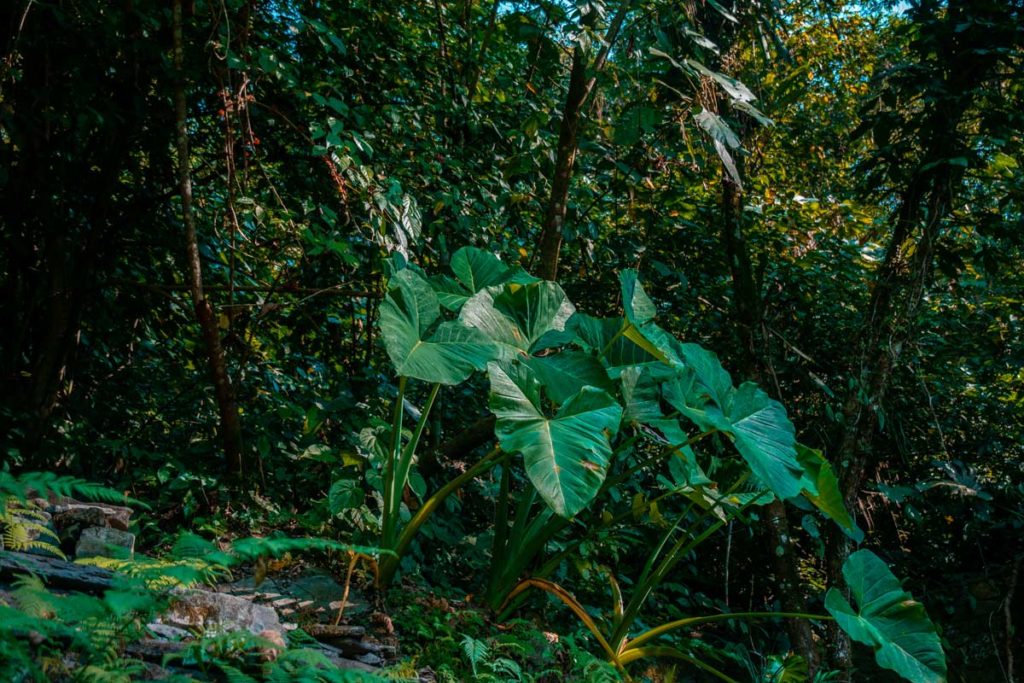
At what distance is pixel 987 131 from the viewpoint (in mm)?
4410

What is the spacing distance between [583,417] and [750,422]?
754 mm

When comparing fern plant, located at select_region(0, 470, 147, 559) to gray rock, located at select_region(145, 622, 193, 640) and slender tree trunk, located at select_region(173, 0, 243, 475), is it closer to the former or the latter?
gray rock, located at select_region(145, 622, 193, 640)

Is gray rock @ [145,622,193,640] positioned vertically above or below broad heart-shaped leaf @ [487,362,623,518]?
below

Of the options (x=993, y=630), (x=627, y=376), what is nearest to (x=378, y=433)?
(x=627, y=376)

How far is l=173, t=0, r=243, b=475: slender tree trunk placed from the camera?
3473 mm

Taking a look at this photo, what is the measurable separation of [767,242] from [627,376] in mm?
2495

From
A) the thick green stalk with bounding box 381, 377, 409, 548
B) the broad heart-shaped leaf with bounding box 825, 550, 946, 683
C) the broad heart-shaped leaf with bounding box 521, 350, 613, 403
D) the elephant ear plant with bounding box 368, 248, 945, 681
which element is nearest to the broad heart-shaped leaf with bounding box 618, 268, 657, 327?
the elephant ear plant with bounding box 368, 248, 945, 681

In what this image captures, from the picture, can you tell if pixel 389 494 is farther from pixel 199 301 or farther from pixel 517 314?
pixel 199 301

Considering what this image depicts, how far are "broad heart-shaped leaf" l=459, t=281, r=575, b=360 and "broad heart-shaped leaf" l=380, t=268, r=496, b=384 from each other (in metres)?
0.09

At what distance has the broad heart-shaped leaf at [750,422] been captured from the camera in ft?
9.23

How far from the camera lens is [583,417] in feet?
9.02

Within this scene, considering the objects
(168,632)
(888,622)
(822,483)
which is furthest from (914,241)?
(168,632)

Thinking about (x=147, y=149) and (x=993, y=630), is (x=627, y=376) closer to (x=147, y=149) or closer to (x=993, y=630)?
(x=147, y=149)

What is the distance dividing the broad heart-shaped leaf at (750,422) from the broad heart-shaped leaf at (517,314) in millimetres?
523
